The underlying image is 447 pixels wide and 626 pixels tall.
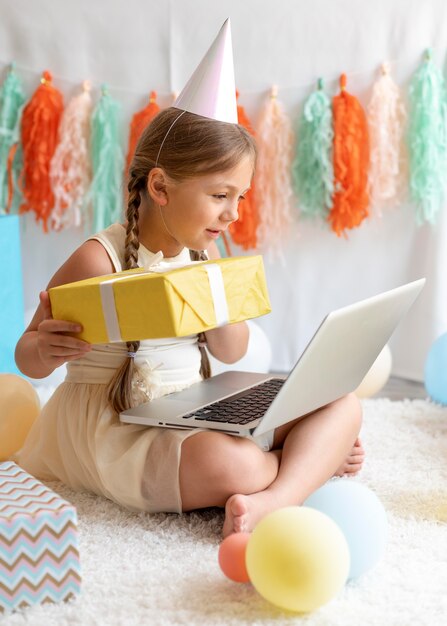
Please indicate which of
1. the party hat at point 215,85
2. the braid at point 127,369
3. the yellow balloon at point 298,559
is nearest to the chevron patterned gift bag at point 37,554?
the yellow balloon at point 298,559

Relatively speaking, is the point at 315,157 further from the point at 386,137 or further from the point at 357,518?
the point at 357,518

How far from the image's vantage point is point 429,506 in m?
1.28

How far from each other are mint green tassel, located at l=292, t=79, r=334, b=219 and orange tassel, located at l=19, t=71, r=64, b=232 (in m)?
0.63

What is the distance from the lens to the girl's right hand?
1100 mm

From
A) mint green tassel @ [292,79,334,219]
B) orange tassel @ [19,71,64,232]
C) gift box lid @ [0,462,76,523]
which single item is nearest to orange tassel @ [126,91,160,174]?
orange tassel @ [19,71,64,232]

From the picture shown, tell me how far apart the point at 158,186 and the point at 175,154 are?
0.06m

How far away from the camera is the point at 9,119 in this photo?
7.40 ft

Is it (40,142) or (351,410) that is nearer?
(351,410)

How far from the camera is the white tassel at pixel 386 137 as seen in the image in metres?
2.18

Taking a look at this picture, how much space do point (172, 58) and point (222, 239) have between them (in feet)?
1.59

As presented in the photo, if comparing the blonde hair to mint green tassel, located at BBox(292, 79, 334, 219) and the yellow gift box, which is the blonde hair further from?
mint green tassel, located at BBox(292, 79, 334, 219)

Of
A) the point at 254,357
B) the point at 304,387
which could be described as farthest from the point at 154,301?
the point at 254,357

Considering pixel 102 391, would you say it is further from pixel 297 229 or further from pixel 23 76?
pixel 23 76

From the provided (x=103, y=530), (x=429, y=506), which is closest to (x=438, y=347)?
(x=429, y=506)
